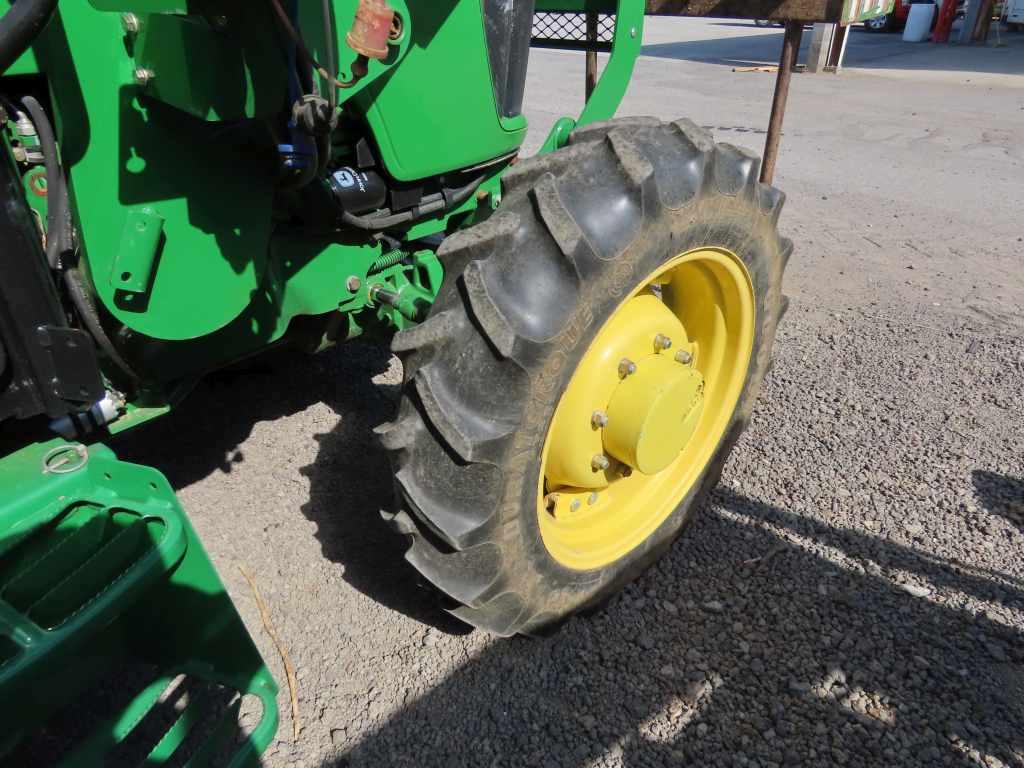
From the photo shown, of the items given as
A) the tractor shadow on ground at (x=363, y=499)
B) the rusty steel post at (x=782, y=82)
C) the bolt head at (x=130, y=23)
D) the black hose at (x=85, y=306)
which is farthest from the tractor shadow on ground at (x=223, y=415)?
the rusty steel post at (x=782, y=82)

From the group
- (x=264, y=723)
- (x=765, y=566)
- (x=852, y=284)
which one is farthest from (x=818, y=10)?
(x=264, y=723)

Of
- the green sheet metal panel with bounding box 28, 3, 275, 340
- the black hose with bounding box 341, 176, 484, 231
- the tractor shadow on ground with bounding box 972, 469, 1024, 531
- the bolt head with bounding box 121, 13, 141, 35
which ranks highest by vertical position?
the bolt head with bounding box 121, 13, 141, 35

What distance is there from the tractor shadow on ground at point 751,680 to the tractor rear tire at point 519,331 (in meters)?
0.25

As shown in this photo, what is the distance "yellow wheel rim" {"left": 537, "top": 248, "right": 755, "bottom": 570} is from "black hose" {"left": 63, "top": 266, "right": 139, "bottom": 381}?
0.91 metres

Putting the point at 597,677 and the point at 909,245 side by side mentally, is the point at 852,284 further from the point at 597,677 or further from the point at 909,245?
the point at 597,677

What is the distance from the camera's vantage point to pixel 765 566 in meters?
2.16

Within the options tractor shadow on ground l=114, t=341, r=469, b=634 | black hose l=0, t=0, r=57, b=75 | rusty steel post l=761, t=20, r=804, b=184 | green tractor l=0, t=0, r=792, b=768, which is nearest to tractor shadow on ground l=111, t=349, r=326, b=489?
tractor shadow on ground l=114, t=341, r=469, b=634

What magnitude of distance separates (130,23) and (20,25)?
12.8 inches

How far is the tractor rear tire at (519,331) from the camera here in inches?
56.8

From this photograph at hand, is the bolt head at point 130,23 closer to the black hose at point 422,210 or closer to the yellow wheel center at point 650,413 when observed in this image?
the black hose at point 422,210

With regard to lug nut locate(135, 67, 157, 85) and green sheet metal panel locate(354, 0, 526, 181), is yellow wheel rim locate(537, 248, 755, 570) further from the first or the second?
lug nut locate(135, 67, 157, 85)

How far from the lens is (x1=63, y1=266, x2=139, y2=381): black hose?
1405mm

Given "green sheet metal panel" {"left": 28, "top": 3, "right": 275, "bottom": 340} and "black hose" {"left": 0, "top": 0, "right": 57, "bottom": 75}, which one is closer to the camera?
"black hose" {"left": 0, "top": 0, "right": 57, "bottom": 75}

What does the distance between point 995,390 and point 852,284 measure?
1.16 meters
